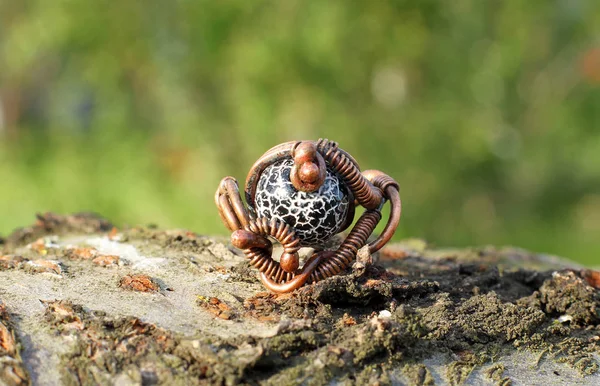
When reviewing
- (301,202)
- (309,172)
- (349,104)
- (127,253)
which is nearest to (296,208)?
(301,202)

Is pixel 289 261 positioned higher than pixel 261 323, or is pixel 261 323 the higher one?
pixel 289 261

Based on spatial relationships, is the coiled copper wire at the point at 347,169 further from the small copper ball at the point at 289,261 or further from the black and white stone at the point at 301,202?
the small copper ball at the point at 289,261

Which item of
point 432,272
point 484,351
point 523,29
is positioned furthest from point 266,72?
point 484,351

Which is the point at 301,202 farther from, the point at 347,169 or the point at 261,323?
the point at 261,323

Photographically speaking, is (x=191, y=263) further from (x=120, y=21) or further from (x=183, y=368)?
(x=120, y=21)

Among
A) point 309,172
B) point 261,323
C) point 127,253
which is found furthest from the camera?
point 127,253

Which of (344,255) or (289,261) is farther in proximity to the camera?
(344,255)
